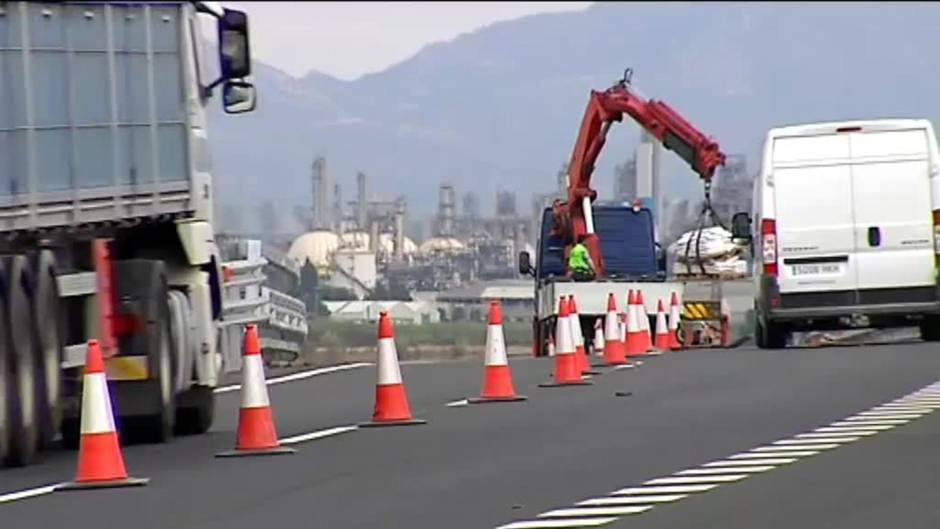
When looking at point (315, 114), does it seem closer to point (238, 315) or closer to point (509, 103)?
point (509, 103)

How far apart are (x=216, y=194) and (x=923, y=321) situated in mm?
12566

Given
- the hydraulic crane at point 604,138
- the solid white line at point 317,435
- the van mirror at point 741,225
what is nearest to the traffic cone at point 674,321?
the hydraulic crane at point 604,138

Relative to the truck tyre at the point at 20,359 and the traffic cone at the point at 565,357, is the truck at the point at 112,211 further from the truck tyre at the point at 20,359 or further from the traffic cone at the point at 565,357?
the traffic cone at the point at 565,357

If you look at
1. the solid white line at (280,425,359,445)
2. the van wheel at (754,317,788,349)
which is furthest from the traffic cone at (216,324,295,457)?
the van wheel at (754,317,788,349)

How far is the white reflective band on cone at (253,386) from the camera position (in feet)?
48.8

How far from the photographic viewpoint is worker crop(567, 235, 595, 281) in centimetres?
3528

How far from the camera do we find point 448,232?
52.3 m

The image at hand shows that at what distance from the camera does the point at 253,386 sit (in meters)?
15.0

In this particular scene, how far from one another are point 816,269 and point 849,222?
801 mm

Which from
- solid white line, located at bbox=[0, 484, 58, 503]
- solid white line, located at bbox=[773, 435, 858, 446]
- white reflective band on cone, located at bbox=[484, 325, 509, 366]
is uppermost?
white reflective band on cone, located at bbox=[484, 325, 509, 366]

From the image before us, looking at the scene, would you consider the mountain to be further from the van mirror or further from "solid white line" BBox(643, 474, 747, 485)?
"solid white line" BBox(643, 474, 747, 485)

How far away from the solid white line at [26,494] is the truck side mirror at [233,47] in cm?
576

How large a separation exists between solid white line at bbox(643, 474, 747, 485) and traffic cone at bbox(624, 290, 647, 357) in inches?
618

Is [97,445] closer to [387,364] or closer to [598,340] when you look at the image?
[387,364]
